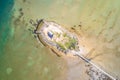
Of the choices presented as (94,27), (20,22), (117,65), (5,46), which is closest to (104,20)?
(94,27)

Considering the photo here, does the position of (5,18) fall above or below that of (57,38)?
above

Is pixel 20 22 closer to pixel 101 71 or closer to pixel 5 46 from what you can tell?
pixel 5 46

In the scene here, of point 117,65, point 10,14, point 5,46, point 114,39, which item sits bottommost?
point 117,65

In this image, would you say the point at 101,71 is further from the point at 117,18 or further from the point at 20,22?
the point at 20,22

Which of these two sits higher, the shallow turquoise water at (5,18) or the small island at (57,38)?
the shallow turquoise water at (5,18)

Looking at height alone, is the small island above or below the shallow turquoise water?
below

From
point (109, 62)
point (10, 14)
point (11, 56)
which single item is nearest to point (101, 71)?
point (109, 62)

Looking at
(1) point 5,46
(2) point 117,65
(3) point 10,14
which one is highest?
(3) point 10,14

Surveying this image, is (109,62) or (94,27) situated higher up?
(94,27)

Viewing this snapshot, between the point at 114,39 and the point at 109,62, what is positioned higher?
the point at 114,39
